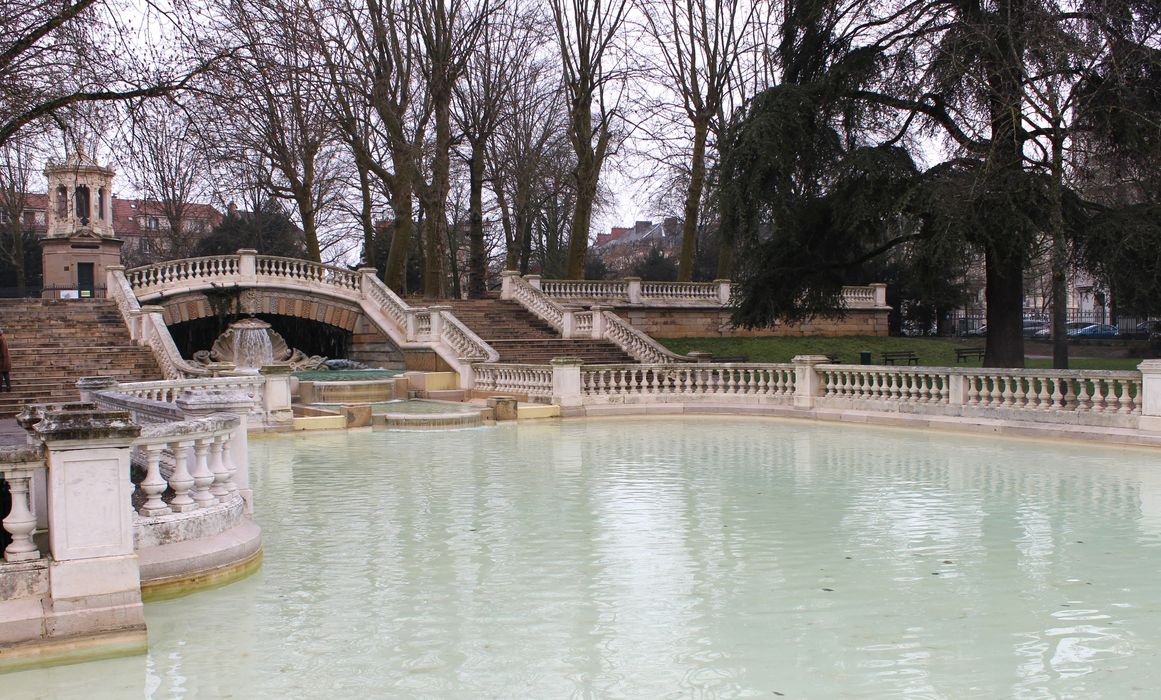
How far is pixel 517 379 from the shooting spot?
21.3m

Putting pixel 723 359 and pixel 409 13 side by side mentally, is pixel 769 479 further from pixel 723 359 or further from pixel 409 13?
pixel 409 13

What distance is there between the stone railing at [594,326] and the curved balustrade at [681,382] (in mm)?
5598

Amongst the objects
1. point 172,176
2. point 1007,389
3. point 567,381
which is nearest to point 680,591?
point 1007,389

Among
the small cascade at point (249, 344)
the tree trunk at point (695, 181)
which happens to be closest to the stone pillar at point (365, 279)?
the small cascade at point (249, 344)

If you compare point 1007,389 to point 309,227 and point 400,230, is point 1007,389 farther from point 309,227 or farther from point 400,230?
point 309,227

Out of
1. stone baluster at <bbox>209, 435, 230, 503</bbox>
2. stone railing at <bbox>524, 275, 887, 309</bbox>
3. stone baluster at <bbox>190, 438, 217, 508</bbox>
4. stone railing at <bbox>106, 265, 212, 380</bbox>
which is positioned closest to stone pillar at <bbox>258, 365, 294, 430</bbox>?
stone railing at <bbox>106, 265, 212, 380</bbox>

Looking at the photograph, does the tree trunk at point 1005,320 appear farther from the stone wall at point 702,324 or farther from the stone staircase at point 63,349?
the stone staircase at point 63,349

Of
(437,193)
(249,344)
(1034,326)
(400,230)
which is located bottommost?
(249,344)

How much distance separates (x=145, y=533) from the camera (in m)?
6.52

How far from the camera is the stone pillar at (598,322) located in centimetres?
2827

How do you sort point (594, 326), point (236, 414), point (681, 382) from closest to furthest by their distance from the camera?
point (236, 414) → point (681, 382) → point (594, 326)

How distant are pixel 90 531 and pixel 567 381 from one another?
14.4 m

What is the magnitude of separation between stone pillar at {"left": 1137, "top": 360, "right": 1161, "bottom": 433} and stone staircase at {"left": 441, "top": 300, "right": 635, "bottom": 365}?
42.5 ft

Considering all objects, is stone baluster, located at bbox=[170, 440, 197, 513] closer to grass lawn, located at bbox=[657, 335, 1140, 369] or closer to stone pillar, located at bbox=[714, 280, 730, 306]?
grass lawn, located at bbox=[657, 335, 1140, 369]
